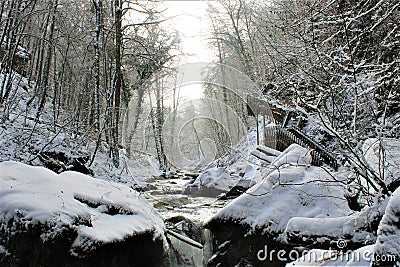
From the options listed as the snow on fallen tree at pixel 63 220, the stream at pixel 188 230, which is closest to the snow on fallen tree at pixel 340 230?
the snow on fallen tree at pixel 63 220

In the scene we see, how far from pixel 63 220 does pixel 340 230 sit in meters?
2.84

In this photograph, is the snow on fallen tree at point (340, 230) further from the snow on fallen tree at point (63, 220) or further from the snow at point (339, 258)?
the snow on fallen tree at point (63, 220)

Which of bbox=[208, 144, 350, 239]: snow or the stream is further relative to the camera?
the stream

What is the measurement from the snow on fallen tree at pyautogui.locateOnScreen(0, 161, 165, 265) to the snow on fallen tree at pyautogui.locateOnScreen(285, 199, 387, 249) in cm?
243

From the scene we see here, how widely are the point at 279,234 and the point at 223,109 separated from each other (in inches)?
1040

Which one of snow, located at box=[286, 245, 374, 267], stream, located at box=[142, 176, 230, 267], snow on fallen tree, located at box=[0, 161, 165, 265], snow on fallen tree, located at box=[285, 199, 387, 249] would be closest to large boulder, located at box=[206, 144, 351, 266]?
stream, located at box=[142, 176, 230, 267]

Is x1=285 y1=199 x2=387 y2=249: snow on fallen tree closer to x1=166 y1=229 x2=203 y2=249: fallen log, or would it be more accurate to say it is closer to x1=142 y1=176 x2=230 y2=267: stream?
x1=142 y1=176 x2=230 y2=267: stream

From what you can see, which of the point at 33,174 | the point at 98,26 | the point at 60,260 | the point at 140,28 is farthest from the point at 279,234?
the point at 140,28

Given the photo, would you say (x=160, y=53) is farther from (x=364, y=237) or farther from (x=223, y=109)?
(x=223, y=109)

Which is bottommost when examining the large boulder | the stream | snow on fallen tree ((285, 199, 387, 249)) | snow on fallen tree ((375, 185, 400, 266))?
the stream

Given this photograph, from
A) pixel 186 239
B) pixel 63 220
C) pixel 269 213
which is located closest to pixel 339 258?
pixel 269 213

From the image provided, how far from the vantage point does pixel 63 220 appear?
358 cm

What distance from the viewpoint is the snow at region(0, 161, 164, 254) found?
3502 mm

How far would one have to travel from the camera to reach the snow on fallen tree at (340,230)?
221 cm
